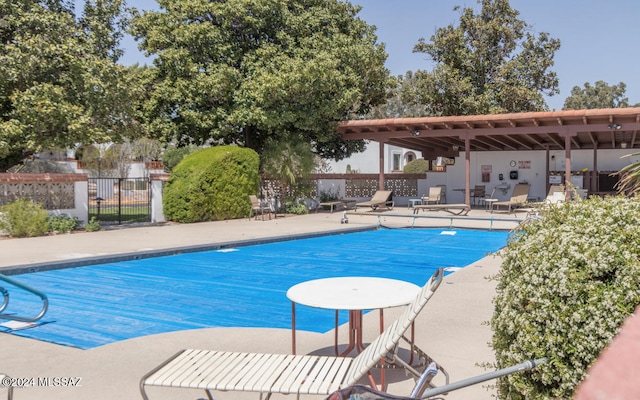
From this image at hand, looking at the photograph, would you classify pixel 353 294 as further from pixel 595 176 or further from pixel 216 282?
pixel 595 176

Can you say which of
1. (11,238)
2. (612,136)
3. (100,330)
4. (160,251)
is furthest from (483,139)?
(100,330)

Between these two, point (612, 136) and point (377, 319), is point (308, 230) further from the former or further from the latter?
point (612, 136)

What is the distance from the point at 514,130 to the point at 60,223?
15.3 meters

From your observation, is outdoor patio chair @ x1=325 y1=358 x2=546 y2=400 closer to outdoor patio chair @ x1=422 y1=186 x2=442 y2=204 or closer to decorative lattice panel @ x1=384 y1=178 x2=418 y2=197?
outdoor patio chair @ x1=422 y1=186 x2=442 y2=204

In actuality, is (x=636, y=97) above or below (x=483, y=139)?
above

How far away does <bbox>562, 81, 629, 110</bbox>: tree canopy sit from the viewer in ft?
221

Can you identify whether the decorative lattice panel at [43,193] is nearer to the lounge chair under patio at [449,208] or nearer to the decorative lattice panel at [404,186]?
the lounge chair under patio at [449,208]

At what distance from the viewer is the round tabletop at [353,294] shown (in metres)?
3.86

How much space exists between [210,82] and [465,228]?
35.2 feet

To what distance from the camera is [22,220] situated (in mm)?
13695

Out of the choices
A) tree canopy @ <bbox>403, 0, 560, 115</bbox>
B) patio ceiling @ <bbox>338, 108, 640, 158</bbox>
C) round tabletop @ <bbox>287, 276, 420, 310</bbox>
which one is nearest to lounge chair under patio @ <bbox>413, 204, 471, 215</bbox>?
patio ceiling @ <bbox>338, 108, 640, 158</bbox>

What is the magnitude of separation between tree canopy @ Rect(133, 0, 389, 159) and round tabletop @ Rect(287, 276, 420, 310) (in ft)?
52.3

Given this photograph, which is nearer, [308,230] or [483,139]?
[308,230]

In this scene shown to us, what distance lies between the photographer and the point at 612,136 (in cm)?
2133
